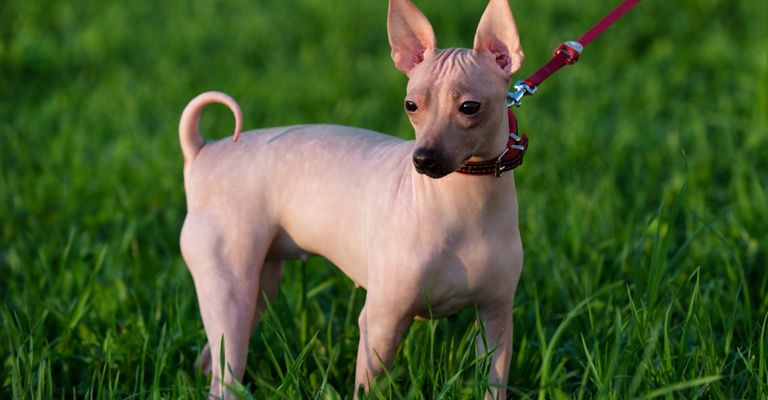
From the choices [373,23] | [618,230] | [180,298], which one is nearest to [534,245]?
[618,230]

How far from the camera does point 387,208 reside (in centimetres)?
281

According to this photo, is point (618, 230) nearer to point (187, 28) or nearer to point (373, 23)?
point (373, 23)

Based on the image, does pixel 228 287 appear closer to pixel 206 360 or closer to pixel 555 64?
pixel 206 360

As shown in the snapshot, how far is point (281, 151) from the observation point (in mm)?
3100

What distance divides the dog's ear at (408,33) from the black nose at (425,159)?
351 millimetres

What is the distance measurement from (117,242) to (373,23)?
12.5 ft

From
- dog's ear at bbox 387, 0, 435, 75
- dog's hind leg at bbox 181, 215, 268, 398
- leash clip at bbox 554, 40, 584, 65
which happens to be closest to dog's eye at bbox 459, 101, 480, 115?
dog's ear at bbox 387, 0, 435, 75

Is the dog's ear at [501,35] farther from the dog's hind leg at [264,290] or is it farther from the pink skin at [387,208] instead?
the dog's hind leg at [264,290]

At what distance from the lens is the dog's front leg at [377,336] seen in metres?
2.76

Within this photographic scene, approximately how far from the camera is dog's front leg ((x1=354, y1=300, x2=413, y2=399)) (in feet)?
9.06

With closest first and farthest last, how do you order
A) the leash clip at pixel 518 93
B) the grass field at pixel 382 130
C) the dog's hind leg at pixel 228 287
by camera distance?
the leash clip at pixel 518 93
the dog's hind leg at pixel 228 287
the grass field at pixel 382 130

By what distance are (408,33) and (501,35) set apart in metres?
0.24

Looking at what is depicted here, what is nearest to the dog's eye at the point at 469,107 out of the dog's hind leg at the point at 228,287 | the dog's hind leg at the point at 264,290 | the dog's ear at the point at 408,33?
the dog's ear at the point at 408,33

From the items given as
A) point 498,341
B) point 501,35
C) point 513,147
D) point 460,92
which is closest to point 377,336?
point 498,341
